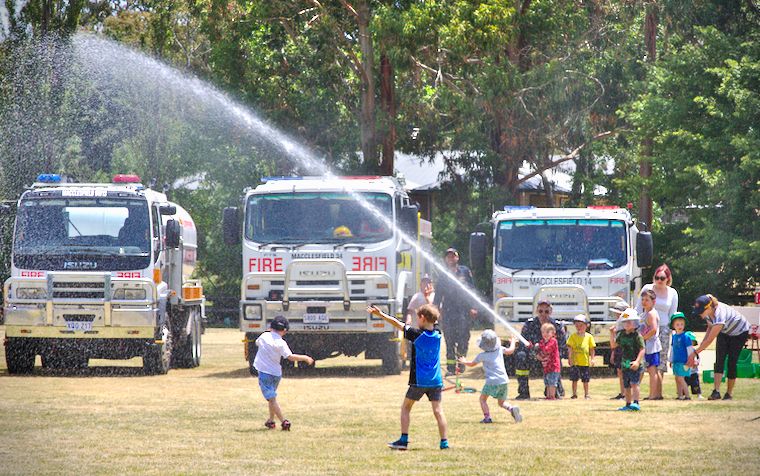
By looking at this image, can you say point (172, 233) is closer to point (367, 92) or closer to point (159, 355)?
point (159, 355)

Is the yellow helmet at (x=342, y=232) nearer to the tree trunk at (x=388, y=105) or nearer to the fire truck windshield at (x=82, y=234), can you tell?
the fire truck windshield at (x=82, y=234)

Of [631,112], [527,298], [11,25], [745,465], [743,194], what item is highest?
[11,25]

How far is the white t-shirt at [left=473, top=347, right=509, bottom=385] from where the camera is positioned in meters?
16.0

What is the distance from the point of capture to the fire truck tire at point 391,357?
23.3 meters

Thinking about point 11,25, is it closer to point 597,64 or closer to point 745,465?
point 597,64

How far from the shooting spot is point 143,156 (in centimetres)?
5634

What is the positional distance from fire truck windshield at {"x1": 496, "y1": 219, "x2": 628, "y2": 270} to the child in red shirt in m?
4.10

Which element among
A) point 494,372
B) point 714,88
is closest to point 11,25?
point 714,88

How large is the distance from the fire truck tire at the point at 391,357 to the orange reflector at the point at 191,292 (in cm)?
413

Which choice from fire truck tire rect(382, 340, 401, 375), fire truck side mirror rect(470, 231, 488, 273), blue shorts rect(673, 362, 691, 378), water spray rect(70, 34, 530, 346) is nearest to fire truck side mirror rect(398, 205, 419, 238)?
fire truck side mirror rect(470, 231, 488, 273)

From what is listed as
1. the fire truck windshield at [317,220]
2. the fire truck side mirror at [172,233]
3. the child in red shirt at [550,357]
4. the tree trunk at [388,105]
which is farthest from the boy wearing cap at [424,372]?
the tree trunk at [388,105]

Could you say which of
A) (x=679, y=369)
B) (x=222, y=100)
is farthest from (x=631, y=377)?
(x=222, y=100)

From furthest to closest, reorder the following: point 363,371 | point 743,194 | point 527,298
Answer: point 743,194
point 363,371
point 527,298

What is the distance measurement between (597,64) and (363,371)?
75.1ft
